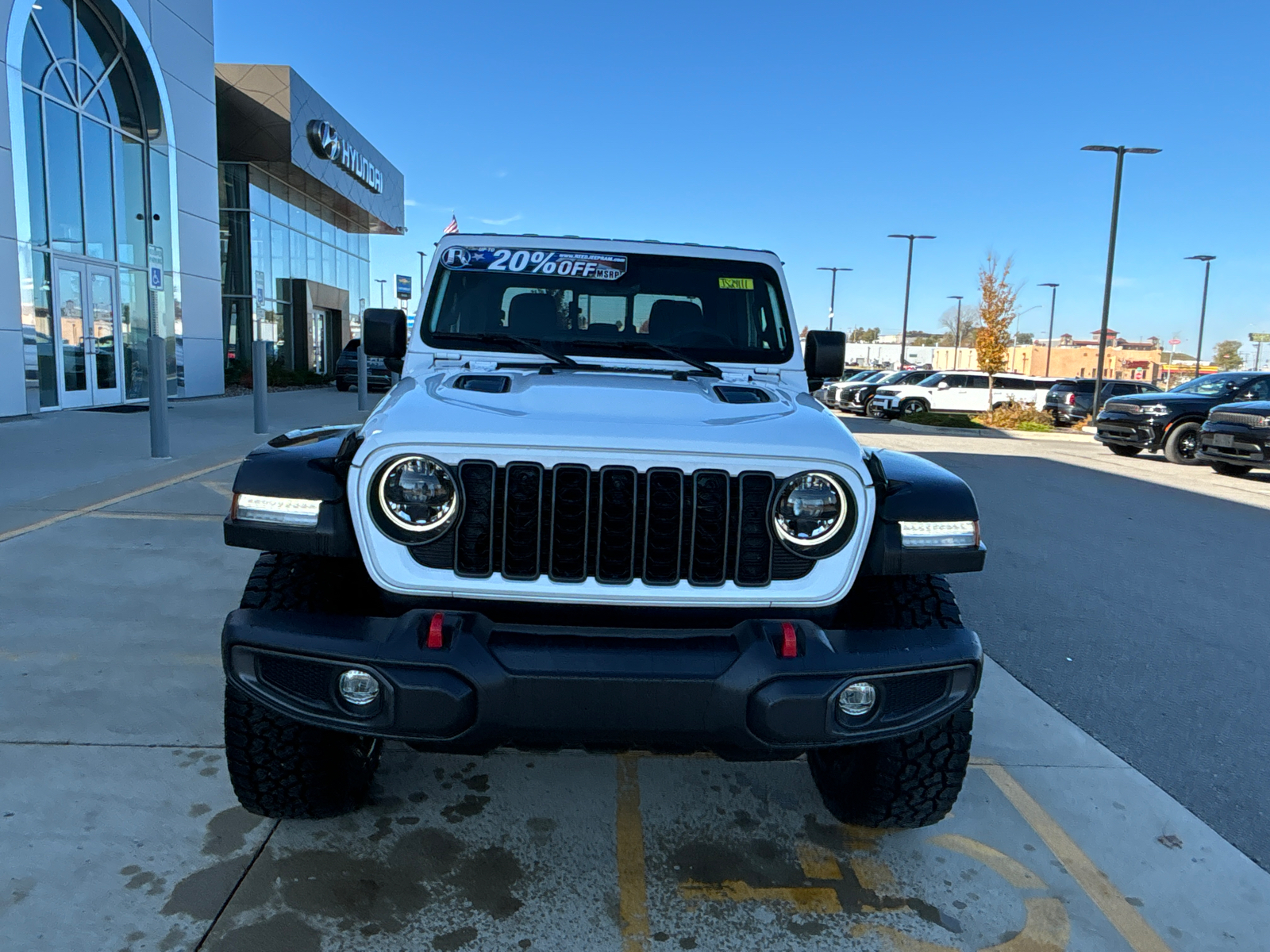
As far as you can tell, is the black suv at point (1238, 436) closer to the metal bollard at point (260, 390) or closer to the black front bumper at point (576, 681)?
the black front bumper at point (576, 681)

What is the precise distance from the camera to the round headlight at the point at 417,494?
7.23 feet

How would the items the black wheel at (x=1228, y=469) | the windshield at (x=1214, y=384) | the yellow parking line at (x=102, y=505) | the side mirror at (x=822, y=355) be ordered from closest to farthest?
the side mirror at (x=822, y=355) → the yellow parking line at (x=102, y=505) → the black wheel at (x=1228, y=469) → the windshield at (x=1214, y=384)

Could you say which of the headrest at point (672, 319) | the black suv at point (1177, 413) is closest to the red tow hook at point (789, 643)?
the headrest at point (672, 319)

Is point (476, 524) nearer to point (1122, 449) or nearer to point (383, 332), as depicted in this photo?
point (383, 332)

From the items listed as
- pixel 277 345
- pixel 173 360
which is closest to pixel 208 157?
pixel 173 360

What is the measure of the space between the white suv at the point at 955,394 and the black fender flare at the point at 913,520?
23.3 m

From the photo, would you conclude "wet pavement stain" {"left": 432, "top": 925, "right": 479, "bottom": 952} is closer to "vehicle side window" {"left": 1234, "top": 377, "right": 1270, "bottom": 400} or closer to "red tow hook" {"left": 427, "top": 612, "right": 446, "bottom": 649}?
"red tow hook" {"left": 427, "top": 612, "right": 446, "bottom": 649}

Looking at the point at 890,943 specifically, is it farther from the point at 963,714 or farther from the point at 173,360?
the point at 173,360

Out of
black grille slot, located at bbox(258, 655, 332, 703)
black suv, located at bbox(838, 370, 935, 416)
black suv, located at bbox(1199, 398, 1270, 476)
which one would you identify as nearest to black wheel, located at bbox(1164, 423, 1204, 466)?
black suv, located at bbox(1199, 398, 1270, 476)

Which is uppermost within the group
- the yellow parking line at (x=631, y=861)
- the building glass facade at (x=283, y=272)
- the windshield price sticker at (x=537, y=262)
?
the building glass facade at (x=283, y=272)

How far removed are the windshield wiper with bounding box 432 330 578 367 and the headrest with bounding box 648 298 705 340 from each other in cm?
41

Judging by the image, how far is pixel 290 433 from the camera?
2990mm

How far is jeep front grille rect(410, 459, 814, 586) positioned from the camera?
86.1 inches

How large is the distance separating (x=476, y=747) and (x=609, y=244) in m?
2.37
